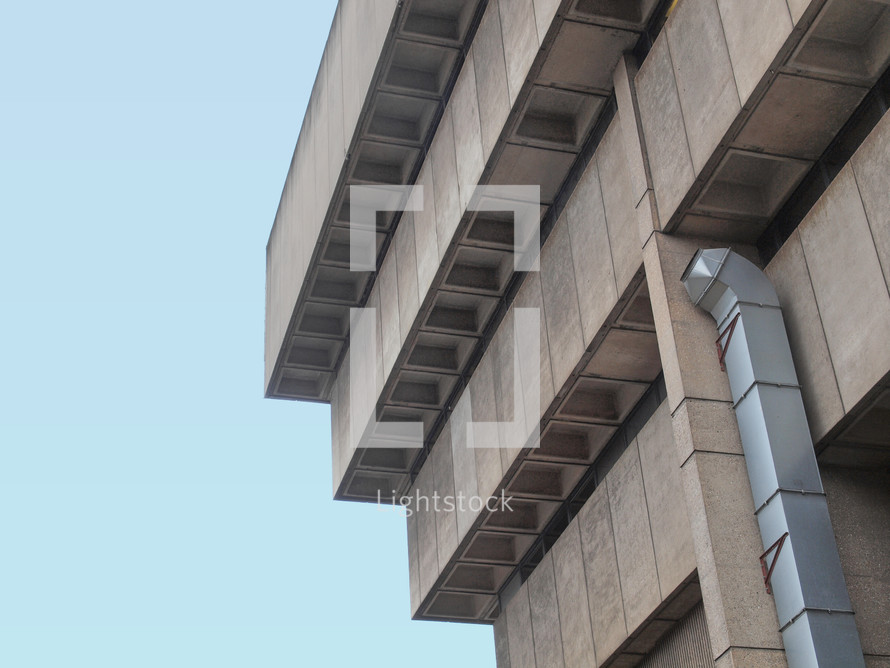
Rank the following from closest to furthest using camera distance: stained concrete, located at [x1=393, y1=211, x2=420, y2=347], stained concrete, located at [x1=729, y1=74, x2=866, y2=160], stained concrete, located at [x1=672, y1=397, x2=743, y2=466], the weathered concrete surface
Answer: stained concrete, located at [x1=729, y1=74, x2=866, y2=160], stained concrete, located at [x1=672, y1=397, x2=743, y2=466], the weathered concrete surface, stained concrete, located at [x1=393, y1=211, x2=420, y2=347]

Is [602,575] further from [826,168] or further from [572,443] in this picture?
[826,168]

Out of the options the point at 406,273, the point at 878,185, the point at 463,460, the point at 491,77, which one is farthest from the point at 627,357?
the point at 406,273

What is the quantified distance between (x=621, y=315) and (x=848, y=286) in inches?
238

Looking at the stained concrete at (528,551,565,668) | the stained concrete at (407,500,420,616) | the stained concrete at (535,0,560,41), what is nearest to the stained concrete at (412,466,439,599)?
the stained concrete at (407,500,420,616)

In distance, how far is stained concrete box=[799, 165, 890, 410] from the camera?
15117mm

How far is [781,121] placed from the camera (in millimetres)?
17344

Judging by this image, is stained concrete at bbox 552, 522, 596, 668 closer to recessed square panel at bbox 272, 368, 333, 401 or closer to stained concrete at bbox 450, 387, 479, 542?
stained concrete at bbox 450, 387, 479, 542

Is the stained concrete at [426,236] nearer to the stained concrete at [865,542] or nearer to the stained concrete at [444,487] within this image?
the stained concrete at [444,487]

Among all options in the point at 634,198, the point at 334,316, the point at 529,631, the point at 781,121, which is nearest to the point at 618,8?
the point at 634,198

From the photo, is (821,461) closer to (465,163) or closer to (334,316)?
(465,163)

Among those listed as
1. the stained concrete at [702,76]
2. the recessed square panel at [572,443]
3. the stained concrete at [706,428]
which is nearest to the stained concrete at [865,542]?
the stained concrete at [706,428]

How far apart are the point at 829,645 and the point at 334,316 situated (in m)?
23.4

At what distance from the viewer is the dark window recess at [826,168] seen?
17.1 metres

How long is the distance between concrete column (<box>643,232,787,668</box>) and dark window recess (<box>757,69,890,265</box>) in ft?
1.89
